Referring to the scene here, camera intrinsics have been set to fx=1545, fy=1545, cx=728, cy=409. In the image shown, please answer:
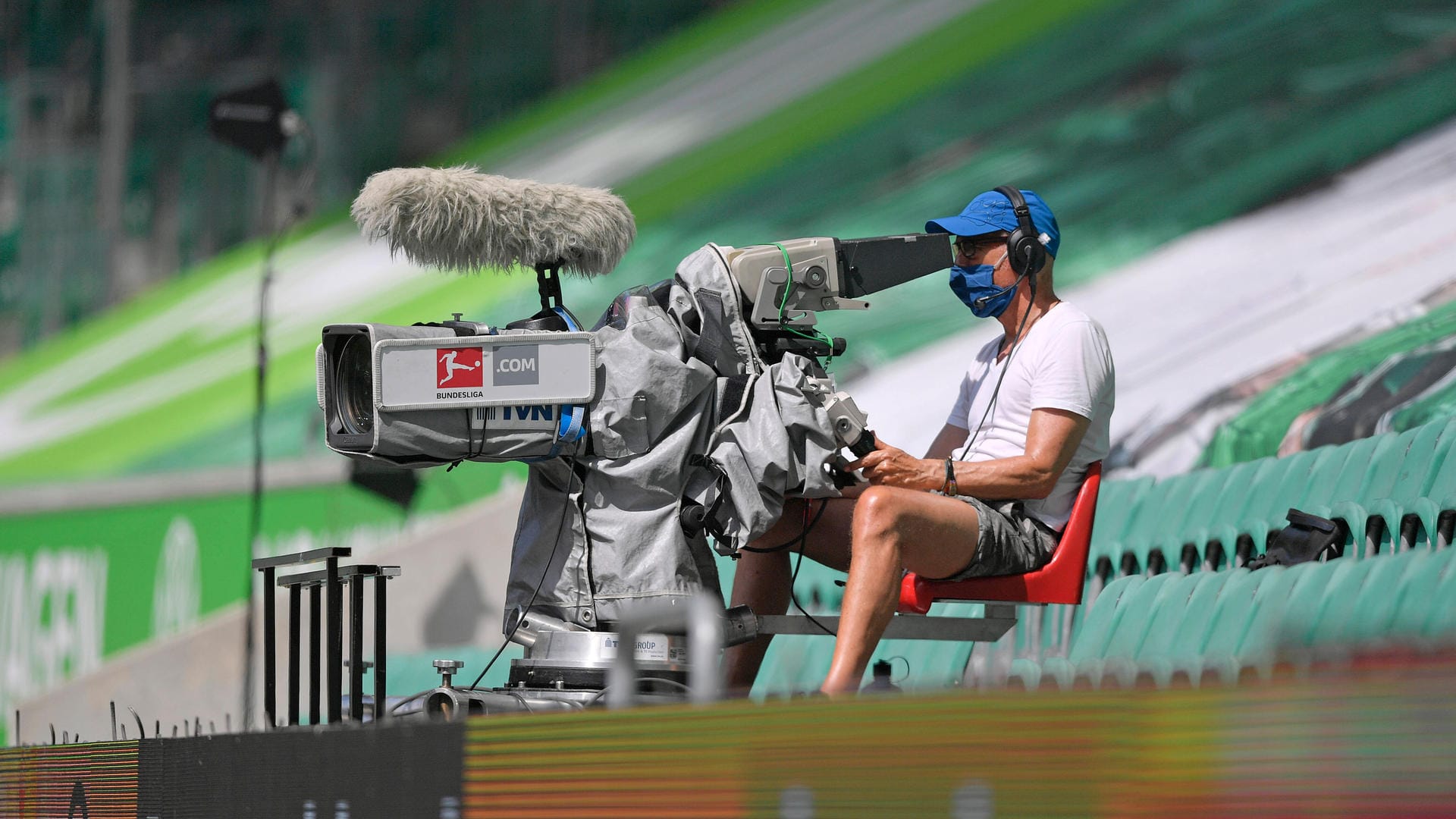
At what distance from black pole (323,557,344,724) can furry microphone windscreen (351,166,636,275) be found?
595 mm

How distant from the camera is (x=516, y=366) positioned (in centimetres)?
264

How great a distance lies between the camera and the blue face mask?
303cm

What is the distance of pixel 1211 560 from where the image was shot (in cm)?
409

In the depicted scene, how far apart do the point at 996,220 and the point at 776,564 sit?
0.79 m

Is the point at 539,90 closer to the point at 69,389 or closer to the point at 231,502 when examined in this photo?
the point at 69,389

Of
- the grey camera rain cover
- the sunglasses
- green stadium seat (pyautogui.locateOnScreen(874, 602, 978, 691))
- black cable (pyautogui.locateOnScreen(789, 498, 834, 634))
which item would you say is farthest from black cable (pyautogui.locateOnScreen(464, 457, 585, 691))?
green stadium seat (pyautogui.locateOnScreen(874, 602, 978, 691))

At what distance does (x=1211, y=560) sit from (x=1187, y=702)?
2.79 metres

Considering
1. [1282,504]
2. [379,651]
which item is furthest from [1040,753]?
[1282,504]

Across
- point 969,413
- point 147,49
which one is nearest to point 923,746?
point 969,413

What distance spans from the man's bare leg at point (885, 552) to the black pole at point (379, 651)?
0.78 meters

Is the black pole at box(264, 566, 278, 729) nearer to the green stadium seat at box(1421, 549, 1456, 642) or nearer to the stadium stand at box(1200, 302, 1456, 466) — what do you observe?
the green stadium seat at box(1421, 549, 1456, 642)

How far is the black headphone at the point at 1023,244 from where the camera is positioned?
2977 mm

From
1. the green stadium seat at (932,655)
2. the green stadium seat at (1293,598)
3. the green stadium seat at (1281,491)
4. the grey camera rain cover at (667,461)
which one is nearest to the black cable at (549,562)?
the grey camera rain cover at (667,461)

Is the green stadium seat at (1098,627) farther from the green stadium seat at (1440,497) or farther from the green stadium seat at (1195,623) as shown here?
the green stadium seat at (1440,497)
